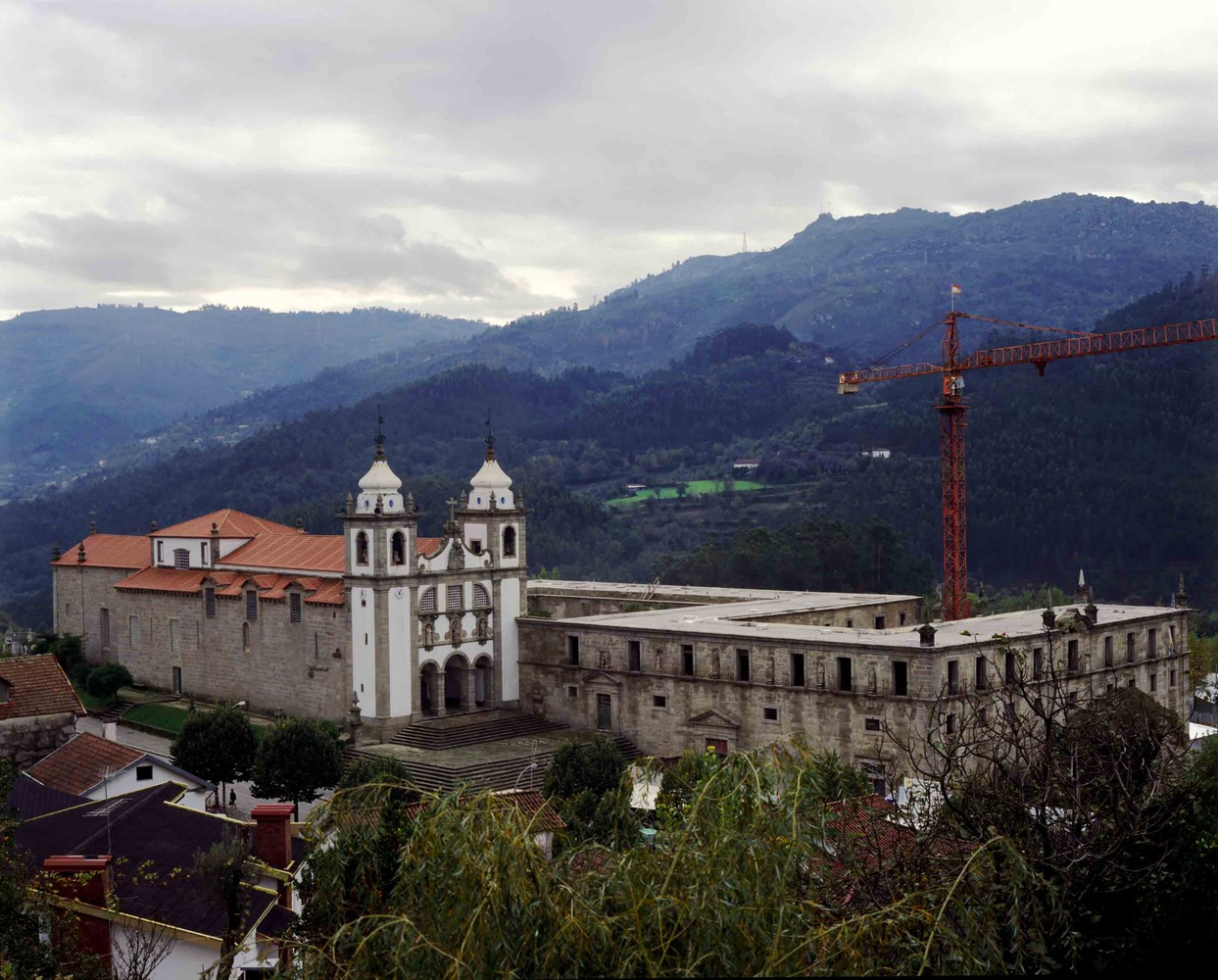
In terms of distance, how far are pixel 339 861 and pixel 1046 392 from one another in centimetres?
13080

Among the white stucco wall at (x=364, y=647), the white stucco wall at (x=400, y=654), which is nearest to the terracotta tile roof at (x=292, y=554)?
the white stucco wall at (x=364, y=647)

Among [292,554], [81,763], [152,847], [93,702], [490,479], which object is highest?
[490,479]

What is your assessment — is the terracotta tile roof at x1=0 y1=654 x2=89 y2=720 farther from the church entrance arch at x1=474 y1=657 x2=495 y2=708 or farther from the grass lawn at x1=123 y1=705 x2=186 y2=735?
the church entrance arch at x1=474 y1=657 x2=495 y2=708

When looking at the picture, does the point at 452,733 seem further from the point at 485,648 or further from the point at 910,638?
the point at 910,638

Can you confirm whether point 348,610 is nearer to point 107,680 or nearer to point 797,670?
point 107,680

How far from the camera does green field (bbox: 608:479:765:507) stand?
160 metres

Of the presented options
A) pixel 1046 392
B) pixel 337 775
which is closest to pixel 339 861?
pixel 337 775

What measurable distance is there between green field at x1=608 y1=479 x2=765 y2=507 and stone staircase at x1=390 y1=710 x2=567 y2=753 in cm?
10335

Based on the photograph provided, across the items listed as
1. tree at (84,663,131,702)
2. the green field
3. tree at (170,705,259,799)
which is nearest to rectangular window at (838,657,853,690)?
tree at (170,705,259,799)

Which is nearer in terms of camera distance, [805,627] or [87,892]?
[87,892]

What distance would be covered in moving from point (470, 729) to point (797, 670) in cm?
1158

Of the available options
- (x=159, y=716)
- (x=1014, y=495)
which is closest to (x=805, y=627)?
(x=159, y=716)

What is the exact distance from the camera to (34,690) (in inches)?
1732

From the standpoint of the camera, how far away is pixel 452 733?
5112cm
